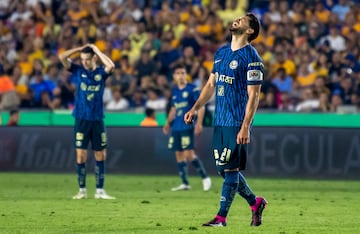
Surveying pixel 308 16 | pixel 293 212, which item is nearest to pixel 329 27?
pixel 308 16

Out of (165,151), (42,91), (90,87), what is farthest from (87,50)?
(42,91)

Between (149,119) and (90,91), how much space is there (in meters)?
6.84

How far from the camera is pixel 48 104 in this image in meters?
26.6

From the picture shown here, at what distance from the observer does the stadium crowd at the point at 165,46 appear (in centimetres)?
2566

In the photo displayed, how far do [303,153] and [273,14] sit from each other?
20.5 ft

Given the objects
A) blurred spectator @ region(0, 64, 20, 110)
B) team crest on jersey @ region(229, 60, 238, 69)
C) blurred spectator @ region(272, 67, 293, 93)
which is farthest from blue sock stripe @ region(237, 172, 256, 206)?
blurred spectator @ region(0, 64, 20, 110)

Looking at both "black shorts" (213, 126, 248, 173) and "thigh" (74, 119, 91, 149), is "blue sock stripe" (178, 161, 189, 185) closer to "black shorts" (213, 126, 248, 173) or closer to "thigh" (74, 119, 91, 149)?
"thigh" (74, 119, 91, 149)

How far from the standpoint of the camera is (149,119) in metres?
24.3

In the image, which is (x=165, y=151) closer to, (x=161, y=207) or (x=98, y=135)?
(x=98, y=135)

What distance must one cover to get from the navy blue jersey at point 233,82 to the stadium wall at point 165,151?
1074cm

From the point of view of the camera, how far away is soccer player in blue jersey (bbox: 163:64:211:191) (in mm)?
20000

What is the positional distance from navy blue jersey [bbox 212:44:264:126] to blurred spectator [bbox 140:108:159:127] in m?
11.9

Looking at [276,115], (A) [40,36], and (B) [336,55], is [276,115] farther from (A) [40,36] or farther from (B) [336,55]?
(A) [40,36]

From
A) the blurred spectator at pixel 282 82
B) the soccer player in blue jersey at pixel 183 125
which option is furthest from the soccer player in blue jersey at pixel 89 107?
the blurred spectator at pixel 282 82
